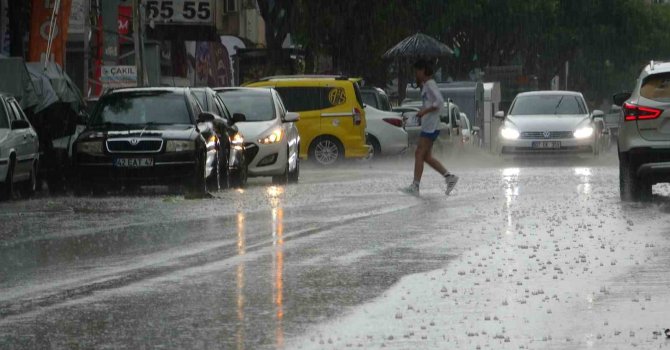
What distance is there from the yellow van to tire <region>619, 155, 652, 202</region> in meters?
14.6

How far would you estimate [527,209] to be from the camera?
62.3ft

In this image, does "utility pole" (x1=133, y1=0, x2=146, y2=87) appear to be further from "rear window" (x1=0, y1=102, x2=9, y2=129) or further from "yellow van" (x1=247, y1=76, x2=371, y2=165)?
"rear window" (x1=0, y1=102, x2=9, y2=129)

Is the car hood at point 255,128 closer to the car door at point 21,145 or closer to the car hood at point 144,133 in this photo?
the car hood at point 144,133

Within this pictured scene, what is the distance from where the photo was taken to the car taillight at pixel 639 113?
19.9m

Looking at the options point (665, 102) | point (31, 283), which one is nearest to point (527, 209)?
point (665, 102)

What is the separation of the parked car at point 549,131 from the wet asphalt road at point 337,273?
13647mm

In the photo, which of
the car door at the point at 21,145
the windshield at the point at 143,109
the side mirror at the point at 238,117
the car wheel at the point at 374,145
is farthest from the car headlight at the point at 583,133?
the car door at the point at 21,145

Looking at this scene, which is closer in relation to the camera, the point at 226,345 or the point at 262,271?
the point at 226,345

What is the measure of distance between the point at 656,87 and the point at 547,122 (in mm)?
15026

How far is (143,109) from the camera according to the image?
78.8 feet

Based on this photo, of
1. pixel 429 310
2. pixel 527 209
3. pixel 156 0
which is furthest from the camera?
pixel 156 0

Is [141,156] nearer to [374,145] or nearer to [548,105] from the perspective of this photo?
[548,105]

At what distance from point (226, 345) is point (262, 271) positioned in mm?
3583

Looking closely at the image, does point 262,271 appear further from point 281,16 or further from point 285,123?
point 281,16
